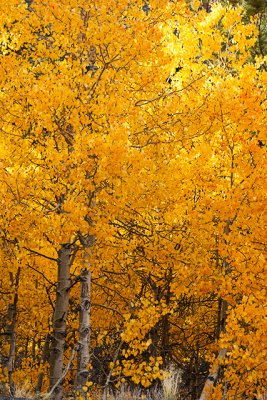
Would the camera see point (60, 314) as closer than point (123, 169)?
No

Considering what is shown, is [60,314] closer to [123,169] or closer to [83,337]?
[83,337]

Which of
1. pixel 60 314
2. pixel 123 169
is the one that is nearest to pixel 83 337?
pixel 60 314

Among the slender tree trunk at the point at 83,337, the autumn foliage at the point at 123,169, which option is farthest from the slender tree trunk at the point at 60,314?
the slender tree trunk at the point at 83,337

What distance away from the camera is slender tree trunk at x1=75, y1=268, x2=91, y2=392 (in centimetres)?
833

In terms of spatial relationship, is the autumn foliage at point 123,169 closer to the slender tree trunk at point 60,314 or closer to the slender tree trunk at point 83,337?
the slender tree trunk at point 60,314

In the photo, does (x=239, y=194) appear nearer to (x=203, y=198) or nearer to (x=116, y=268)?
(x=203, y=198)

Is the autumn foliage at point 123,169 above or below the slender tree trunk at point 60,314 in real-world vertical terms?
above

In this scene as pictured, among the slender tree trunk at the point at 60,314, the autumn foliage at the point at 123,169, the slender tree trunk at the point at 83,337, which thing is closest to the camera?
the autumn foliage at the point at 123,169

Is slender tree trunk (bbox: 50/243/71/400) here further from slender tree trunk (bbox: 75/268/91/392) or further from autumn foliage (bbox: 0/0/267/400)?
slender tree trunk (bbox: 75/268/91/392)

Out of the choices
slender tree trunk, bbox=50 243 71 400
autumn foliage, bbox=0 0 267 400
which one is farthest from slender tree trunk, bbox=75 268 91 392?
slender tree trunk, bbox=50 243 71 400

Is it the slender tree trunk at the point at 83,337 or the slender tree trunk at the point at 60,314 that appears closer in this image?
the slender tree trunk at the point at 83,337

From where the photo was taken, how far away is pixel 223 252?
880 cm

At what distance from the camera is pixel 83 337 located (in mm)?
8367

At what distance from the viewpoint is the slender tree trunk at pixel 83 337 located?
8.33 metres
